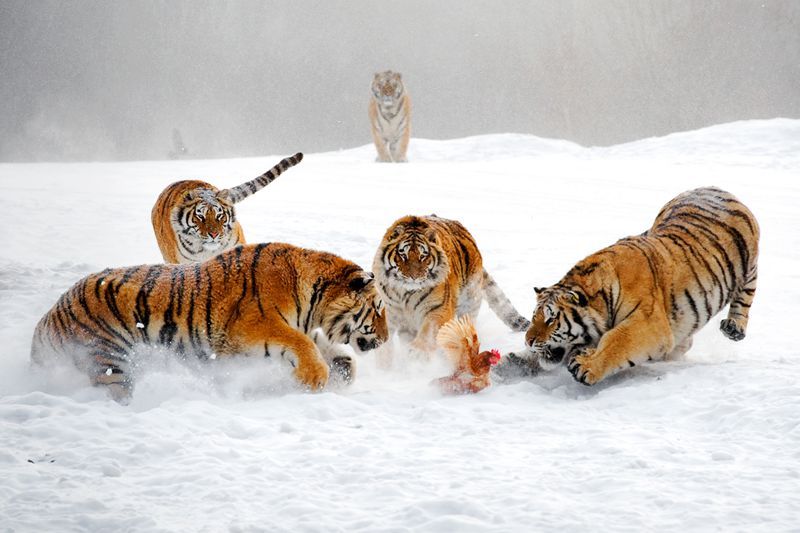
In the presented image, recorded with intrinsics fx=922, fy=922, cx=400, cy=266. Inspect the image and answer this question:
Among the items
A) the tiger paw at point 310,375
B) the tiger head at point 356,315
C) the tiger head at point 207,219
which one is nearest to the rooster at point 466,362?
the tiger head at point 356,315

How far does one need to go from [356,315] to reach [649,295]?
4.80 feet

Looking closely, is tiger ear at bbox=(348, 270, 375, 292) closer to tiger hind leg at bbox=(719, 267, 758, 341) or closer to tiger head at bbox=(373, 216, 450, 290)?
tiger head at bbox=(373, 216, 450, 290)

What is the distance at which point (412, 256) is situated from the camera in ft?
16.7

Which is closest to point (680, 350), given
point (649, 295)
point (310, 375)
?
point (649, 295)

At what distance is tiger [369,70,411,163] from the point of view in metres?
17.9

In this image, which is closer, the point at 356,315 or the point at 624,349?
the point at 624,349

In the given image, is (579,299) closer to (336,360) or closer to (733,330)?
(733,330)

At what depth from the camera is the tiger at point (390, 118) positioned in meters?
17.9

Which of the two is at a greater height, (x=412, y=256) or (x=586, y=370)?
(x=412, y=256)

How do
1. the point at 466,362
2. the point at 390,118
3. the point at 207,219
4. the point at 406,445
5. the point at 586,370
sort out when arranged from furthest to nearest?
the point at 390,118 < the point at 207,219 < the point at 466,362 < the point at 586,370 < the point at 406,445

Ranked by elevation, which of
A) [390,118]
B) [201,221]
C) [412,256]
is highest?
[390,118]

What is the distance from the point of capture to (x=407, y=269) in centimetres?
511

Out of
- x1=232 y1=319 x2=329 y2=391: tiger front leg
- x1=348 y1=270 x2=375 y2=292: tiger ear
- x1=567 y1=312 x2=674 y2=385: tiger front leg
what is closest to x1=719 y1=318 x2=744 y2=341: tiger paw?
x1=567 y1=312 x2=674 y2=385: tiger front leg

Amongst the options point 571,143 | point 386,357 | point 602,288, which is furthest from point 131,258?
point 571,143
